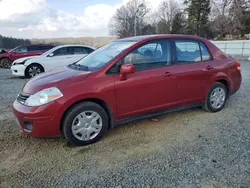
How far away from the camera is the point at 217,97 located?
4543mm

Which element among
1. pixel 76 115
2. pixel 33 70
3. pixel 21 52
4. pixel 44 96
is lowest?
pixel 33 70

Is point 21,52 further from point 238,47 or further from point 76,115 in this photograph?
point 238,47

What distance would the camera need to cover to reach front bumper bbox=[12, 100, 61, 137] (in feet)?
9.73

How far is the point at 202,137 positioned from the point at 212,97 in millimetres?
1314

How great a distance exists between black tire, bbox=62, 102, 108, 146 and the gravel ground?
11 centimetres

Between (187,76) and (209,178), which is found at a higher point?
(187,76)

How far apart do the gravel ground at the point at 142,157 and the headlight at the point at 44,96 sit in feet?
2.34

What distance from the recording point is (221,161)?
2781mm

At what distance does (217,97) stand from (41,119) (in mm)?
3432

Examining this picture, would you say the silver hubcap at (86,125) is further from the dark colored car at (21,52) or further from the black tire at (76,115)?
the dark colored car at (21,52)

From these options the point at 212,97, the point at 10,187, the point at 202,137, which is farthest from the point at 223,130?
the point at 10,187

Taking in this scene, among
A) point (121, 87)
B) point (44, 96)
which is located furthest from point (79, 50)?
point (44, 96)

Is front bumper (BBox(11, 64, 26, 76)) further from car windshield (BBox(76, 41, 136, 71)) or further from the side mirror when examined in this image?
the side mirror

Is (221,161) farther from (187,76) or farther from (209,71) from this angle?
(209,71)
